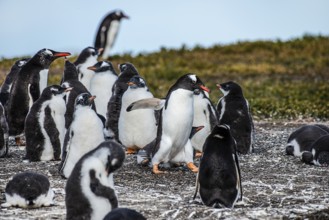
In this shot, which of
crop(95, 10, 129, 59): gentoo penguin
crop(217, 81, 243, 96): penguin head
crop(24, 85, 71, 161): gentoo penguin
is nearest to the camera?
crop(24, 85, 71, 161): gentoo penguin

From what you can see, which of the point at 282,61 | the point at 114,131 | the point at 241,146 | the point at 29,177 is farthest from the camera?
the point at 282,61

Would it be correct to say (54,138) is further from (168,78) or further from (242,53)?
(242,53)

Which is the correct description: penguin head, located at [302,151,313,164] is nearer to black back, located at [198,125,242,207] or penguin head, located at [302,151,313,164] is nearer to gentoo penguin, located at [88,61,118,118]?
black back, located at [198,125,242,207]

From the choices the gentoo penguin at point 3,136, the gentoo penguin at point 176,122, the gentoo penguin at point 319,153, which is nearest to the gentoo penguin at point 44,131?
the gentoo penguin at point 3,136

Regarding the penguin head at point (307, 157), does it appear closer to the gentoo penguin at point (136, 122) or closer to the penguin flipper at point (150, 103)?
the penguin flipper at point (150, 103)

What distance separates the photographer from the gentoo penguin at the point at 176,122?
970 centimetres

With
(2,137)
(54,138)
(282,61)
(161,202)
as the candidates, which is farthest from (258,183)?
(282,61)

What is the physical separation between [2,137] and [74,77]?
7.19 feet

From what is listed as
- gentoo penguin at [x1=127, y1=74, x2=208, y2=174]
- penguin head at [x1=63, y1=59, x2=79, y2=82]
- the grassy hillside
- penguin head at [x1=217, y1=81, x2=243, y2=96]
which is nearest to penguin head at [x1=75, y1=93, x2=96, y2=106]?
gentoo penguin at [x1=127, y1=74, x2=208, y2=174]

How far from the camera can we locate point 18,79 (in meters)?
12.2

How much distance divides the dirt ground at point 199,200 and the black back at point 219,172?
140 millimetres

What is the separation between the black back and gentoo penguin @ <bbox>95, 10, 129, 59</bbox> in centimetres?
1688

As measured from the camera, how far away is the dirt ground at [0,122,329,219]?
7.55 meters

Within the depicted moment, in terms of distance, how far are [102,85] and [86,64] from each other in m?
1.43
